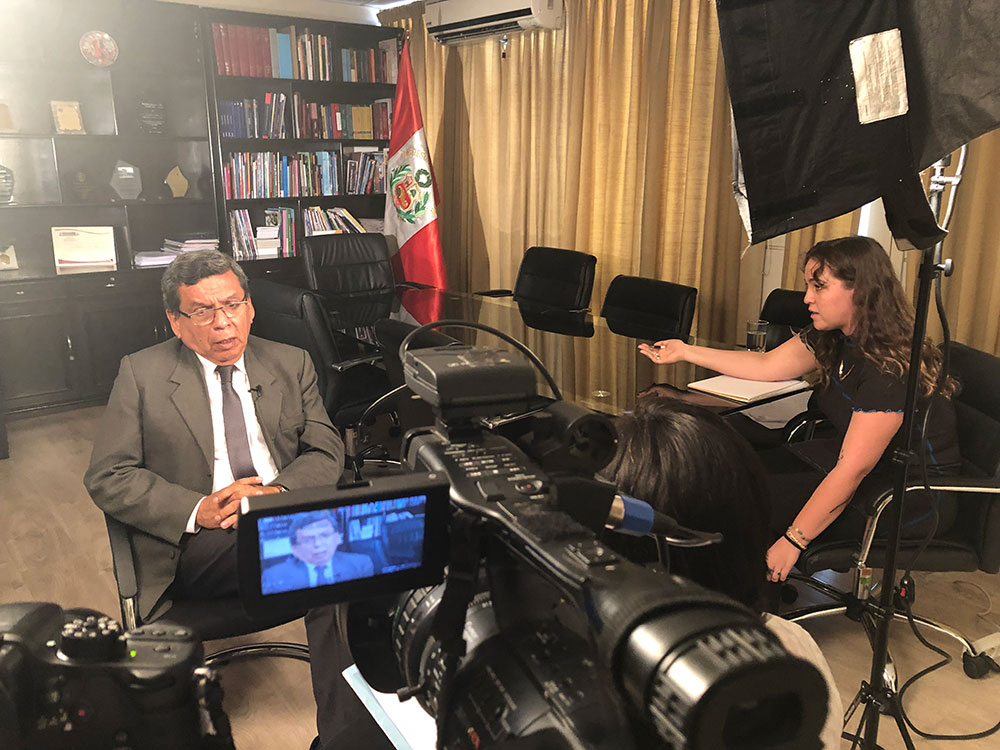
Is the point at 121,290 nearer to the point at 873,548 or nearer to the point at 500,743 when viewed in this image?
the point at 873,548

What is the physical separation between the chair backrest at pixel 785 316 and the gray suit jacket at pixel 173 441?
1.74 m

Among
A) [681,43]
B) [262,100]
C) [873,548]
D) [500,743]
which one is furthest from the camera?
[262,100]

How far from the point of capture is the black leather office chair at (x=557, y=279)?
373 centimetres

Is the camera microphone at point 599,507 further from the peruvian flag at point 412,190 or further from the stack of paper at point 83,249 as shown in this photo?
the stack of paper at point 83,249

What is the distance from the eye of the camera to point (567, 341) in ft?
9.80

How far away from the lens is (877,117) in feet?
3.36

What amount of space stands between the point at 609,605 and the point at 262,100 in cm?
509

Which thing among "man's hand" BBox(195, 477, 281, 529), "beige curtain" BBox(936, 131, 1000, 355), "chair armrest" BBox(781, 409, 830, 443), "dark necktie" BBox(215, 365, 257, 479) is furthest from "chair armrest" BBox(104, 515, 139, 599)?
"beige curtain" BBox(936, 131, 1000, 355)

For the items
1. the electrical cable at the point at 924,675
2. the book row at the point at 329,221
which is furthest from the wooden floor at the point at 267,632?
the book row at the point at 329,221

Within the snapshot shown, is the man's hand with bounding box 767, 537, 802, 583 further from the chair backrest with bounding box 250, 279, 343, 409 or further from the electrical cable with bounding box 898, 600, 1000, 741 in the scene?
the chair backrest with bounding box 250, 279, 343, 409

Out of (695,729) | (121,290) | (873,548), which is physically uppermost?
(695,729)

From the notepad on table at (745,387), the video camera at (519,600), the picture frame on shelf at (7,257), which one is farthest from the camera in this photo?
the picture frame on shelf at (7,257)

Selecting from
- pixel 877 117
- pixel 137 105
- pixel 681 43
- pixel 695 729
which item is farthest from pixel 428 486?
pixel 137 105

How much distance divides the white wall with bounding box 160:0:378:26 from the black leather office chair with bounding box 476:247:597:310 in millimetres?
2535
